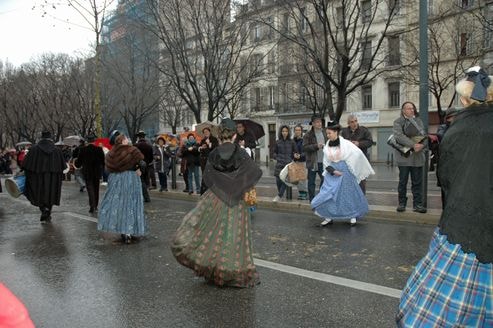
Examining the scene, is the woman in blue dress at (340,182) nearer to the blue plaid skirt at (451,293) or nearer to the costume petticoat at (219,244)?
the costume petticoat at (219,244)

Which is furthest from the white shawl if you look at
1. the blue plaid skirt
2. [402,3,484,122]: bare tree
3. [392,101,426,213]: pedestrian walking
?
[402,3,484,122]: bare tree

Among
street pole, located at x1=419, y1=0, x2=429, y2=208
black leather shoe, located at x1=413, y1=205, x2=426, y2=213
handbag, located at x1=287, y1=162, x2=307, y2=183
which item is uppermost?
street pole, located at x1=419, y1=0, x2=429, y2=208

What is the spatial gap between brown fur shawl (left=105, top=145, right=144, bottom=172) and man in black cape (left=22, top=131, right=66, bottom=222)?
3352 millimetres

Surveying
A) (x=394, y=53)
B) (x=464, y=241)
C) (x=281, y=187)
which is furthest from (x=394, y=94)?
(x=464, y=241)

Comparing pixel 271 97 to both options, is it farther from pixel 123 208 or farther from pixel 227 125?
pixel 227 125

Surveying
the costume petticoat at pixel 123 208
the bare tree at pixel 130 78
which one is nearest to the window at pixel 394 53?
the bare tree at pixel 130 78

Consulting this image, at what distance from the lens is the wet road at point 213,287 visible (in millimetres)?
4285

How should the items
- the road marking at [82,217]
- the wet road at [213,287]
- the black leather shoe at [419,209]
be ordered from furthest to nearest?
the road marking at [82,217] < the black leather shoe at [419,209] < the wet road at [213,287]

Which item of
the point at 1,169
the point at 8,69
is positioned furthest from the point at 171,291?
the point at 8,69

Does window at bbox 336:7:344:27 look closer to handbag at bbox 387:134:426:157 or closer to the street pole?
the street pole

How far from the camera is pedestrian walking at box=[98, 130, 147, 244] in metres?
7.45

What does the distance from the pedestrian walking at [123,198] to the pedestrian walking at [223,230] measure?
255 centimetres

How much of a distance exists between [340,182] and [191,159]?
6.05 metres

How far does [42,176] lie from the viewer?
10375 mm
